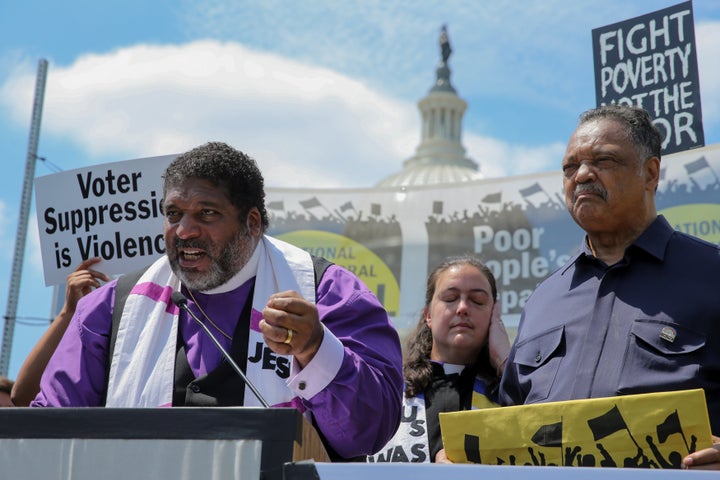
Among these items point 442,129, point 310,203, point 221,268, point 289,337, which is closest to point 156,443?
point 289,337

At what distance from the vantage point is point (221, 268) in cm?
298

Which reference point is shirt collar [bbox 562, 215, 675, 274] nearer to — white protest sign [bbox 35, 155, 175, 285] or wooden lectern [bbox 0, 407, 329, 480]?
wooden lectern [bbox 0, 407, 329, 480]

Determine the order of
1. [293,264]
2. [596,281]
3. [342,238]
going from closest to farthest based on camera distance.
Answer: [596,281] → [293,264] → [342,238]

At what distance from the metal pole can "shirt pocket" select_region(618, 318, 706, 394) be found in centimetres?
561

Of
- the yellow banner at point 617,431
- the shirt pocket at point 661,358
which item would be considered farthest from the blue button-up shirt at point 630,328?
the yellow banner at point 617,431

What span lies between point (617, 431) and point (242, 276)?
1.44m

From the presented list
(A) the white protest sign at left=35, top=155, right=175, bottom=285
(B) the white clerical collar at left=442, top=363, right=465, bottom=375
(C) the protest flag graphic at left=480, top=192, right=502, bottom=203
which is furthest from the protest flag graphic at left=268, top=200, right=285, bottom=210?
(B) the white clerical collar at left=442, top=363, right=465, bottom=375

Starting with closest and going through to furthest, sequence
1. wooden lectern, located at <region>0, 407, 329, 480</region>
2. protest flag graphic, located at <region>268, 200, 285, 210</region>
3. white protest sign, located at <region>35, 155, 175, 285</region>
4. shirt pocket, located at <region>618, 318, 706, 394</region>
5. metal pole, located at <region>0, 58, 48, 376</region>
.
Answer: wooden lectern, located at <region>0, 407, 329, 480</region> < shirt pocket, located at <region>618, 318, 706, 394</region> < white protest sign, located at <region>35, 155, 175, 285</region> < metal pole, located at <region>0, 58, 48, 376</region> < protest flag graphic, located at <region>268, 200, 285, 210</region>

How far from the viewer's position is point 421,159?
3327 inches

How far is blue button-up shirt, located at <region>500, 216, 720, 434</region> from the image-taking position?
2488 millimetres

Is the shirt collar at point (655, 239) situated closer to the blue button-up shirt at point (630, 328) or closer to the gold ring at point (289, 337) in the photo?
the blue button-up shirt at point (630, 328)

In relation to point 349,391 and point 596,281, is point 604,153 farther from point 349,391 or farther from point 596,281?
point 349,391

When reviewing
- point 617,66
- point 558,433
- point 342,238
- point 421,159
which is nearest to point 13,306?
point 342,238

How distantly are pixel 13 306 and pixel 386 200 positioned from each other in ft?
10.7
